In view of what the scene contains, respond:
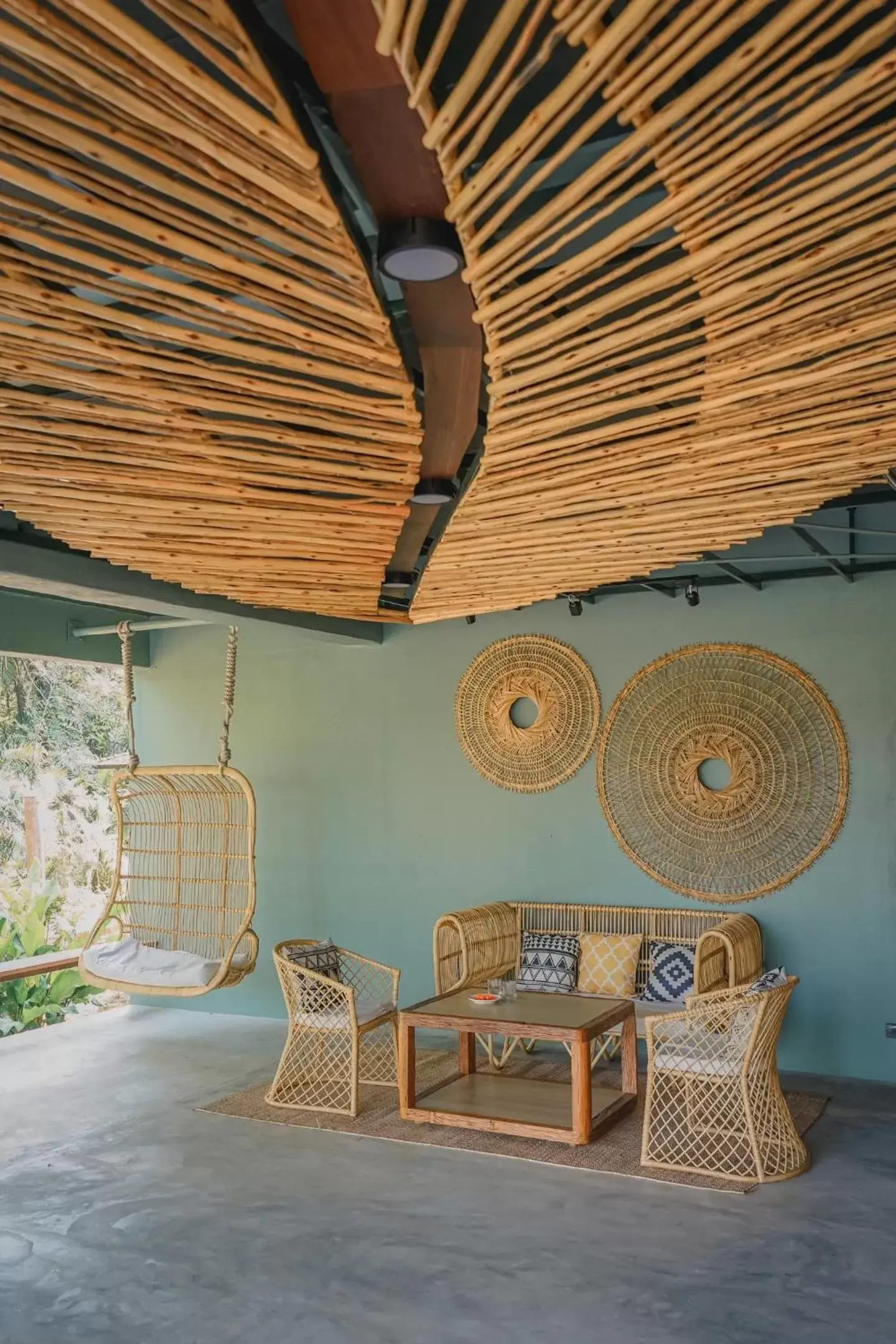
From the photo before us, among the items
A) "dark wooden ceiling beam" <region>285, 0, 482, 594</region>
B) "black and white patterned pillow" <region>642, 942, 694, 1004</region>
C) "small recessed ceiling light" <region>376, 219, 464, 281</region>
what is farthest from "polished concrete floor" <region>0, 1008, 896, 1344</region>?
"small recessed ceiling light" <region>376, 219, 464, 281</region>

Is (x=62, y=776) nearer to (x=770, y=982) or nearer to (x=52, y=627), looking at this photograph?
(x=52, y=627)

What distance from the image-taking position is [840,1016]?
619cm

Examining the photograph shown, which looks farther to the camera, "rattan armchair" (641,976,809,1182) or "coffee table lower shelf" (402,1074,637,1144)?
"coffee table lower shelf" (402,1074,637,1144)

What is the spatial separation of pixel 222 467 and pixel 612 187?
4.99 ft

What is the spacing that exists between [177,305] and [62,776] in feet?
41.4

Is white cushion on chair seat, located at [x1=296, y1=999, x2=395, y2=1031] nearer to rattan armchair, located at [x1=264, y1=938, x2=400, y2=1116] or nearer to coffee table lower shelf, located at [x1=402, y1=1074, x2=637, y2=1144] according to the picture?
rattan armchair, located at [x1=264, y1=938, x2=400, y2=1116]

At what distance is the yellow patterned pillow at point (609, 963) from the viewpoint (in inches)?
253

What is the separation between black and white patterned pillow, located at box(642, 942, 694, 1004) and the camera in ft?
20.1

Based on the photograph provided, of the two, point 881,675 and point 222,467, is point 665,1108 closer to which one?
point 881,675

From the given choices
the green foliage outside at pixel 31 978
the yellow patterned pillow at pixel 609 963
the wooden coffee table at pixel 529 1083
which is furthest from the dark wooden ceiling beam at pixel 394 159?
the green foliage outside at pixel 31 978

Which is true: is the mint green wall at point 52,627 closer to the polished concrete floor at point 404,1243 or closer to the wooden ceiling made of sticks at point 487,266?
the polished concrete floor at point 404,1243

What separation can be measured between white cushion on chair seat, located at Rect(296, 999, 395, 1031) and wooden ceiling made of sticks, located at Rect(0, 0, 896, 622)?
3.03m

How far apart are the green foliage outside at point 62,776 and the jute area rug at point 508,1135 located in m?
7.58

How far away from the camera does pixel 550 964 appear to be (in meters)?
6.61
